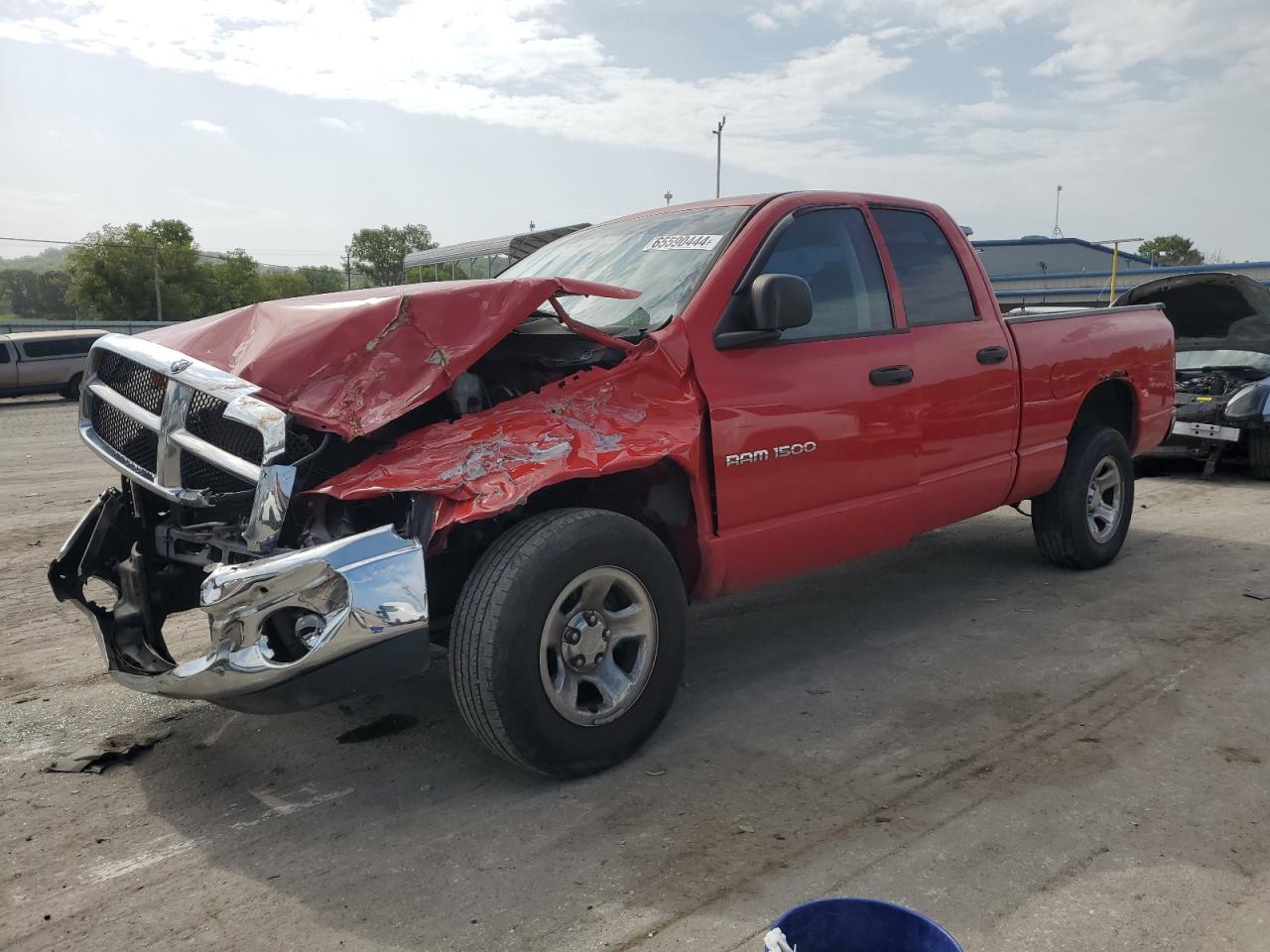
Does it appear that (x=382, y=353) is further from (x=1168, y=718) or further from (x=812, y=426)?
(x=1168, y=718)

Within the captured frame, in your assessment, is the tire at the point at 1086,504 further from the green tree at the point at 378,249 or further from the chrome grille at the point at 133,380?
the green tree at the point at 378,249

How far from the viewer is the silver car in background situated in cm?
2155

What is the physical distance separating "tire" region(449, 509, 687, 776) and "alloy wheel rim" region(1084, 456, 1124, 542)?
136 inches

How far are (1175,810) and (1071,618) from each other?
2.04 meters

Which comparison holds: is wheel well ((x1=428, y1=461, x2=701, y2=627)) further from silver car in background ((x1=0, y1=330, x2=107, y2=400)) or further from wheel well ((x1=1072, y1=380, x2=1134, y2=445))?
silver car in background ((x1=0, y1=330, x2=107, y2=400))

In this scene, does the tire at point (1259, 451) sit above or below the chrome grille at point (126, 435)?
below

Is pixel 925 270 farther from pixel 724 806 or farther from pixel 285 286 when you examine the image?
pixel 285 286

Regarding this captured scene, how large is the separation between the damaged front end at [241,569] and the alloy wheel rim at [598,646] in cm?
44

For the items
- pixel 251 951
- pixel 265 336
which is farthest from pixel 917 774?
pixel 265 336

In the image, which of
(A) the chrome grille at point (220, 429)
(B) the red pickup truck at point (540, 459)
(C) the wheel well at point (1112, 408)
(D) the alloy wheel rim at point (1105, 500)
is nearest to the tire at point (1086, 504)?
(D) the alloy wheel rim at point (1105, 500)

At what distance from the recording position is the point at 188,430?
3.31 meters

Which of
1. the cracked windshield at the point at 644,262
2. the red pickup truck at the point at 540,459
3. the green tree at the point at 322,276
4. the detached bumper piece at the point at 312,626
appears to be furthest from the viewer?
the green tree at the point at 322,276

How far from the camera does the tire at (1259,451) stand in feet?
29.1

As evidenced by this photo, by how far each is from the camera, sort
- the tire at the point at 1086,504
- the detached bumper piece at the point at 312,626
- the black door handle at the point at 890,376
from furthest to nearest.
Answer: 1. the tire at the point at 1086,504
2. the black door handle at the point at 890,376
3. the detached bumper piece at the point at 312,626
